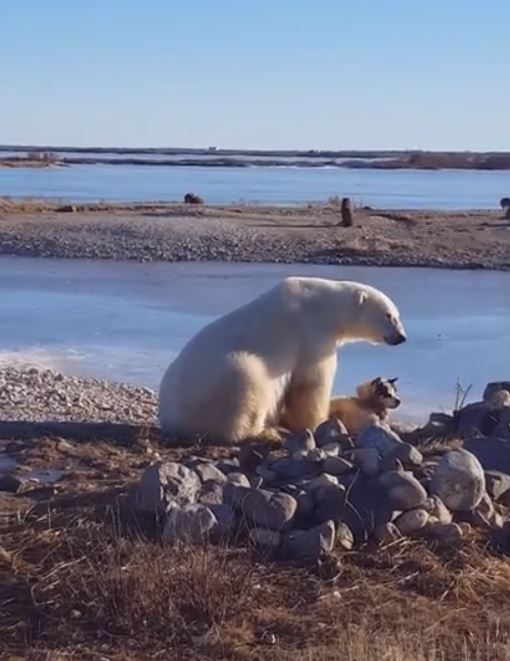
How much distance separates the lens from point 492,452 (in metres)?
8.66

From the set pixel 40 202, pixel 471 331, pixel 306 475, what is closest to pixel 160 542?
pixel 306 475

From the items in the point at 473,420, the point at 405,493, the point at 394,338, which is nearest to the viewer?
the point at 405,493

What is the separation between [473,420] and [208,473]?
2.84 metres

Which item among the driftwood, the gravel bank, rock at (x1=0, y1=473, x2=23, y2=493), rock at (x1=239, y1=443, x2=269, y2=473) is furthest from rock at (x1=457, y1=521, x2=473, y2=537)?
the driftwood

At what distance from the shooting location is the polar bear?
400 inches

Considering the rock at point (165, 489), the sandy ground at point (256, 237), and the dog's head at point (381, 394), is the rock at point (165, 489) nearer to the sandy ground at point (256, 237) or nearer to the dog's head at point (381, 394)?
the dog's head at point (381, 394)

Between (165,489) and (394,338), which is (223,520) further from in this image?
(394,338)

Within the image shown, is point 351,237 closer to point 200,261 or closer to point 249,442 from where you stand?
point 200,261

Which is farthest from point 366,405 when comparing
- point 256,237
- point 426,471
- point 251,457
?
point 256,237

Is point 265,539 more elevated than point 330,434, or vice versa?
point 265,539

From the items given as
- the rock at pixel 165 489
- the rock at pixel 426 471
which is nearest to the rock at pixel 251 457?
the rock at pixel 426 471

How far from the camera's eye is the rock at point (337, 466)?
25.6ft

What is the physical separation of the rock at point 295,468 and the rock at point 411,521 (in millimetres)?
813

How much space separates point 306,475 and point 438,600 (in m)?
1.59
